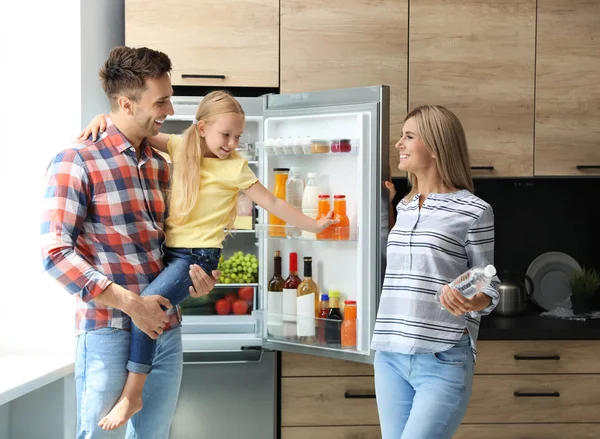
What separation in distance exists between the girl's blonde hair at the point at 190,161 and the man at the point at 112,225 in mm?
105

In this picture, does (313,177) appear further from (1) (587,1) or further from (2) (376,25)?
(1) (587,1)

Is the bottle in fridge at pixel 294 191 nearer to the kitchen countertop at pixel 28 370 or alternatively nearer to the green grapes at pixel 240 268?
the green grapes at pixel 240 268

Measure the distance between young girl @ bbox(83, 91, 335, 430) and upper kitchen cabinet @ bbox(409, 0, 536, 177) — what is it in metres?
1.13

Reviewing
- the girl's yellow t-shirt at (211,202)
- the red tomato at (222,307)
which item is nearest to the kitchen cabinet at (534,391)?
the red tomato at (222,307)

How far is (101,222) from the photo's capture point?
165 centimetres

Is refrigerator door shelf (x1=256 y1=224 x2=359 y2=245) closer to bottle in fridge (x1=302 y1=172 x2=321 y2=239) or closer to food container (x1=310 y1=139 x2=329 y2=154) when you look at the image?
bottle in fridge (x1=302 y1=172 x2=321 y2=239)

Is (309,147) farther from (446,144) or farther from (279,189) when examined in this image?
(446,144)

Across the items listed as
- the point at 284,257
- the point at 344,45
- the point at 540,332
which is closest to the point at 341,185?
the point at 284,257

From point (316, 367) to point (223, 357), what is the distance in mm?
371

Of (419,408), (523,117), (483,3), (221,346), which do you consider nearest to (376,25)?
(483,3)

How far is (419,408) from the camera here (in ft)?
5.99

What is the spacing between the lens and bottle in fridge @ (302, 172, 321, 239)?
2.51 metres

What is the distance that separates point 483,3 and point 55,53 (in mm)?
1686

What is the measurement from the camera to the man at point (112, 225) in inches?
62.1
